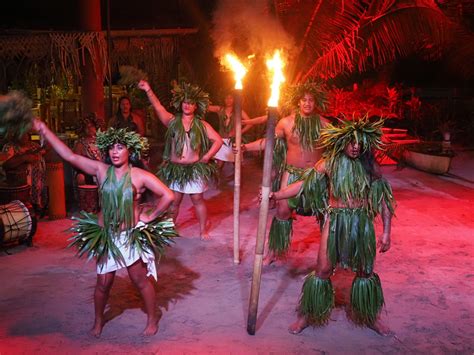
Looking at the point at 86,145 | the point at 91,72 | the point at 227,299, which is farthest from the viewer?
the point at 91,72

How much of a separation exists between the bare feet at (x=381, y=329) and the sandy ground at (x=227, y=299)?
0.05 m

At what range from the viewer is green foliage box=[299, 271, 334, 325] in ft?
14.2

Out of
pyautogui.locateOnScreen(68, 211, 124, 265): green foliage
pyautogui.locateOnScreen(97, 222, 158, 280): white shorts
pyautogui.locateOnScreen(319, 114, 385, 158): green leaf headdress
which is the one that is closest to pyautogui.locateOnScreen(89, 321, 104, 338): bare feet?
pyautogui.locateOnScreen(97, 222, 158, 280): white shorts

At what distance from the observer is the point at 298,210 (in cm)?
566

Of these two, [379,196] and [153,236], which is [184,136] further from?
[379,196]

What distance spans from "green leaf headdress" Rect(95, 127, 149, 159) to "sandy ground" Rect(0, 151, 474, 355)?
1372mm

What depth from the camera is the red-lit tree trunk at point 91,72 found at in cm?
922

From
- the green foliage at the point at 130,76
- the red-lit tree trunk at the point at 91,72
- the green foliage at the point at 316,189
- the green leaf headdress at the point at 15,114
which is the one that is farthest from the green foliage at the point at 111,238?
the red-lit tree trunk at the point at 91,72

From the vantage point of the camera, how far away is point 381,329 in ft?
14.3

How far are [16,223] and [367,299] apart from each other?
3.84 meters

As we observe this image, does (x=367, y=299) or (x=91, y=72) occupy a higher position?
(x=91, y=72)

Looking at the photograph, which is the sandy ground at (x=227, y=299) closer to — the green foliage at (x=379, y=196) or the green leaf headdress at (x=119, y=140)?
the green foliage at (x=379, y=196)

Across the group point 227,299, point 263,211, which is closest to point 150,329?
point 227,299

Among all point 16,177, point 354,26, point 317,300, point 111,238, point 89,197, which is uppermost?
point 354,26
